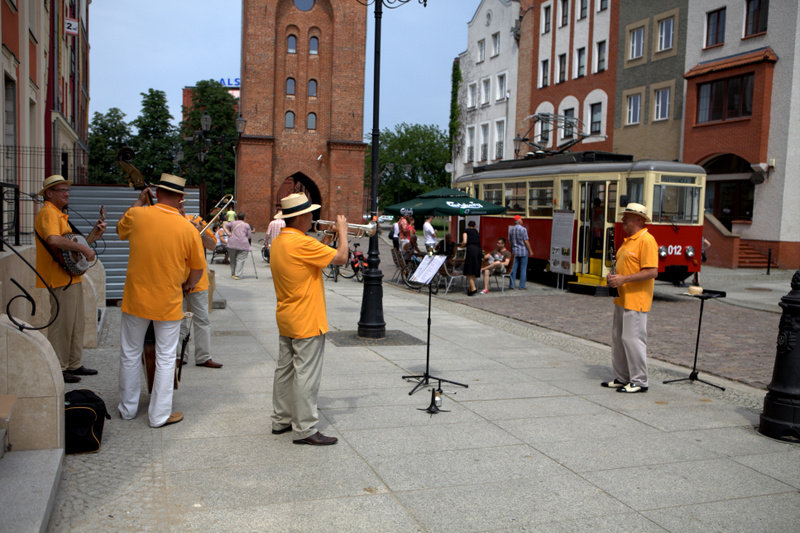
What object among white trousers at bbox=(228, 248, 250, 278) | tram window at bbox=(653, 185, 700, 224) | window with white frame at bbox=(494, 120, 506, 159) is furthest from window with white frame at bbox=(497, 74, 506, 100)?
white trousers at bbox=(228, 248, 250, 278)

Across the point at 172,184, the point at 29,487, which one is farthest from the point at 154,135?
the point at 29,487

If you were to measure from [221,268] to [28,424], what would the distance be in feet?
56.6

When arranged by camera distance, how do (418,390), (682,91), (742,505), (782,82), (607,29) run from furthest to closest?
(607,29) → (682,91) → (782,82) → (418,390) → (742,505)

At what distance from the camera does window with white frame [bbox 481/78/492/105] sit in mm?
46344

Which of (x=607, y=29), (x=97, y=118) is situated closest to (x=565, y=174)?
(x=607, y=29)

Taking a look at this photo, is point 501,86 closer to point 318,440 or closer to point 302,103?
point 302,103

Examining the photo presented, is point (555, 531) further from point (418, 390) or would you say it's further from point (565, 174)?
point (565, 174)

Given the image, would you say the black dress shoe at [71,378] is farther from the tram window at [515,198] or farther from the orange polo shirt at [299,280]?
the tram window at [515,198]

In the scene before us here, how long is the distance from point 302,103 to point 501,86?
1339 cm

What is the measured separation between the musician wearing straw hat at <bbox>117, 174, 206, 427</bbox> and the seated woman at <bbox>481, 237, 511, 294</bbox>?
12.2m

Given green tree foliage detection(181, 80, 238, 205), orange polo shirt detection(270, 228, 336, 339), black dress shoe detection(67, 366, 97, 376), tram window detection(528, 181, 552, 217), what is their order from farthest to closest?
green tree foliage detection(181, 80, 238, 205) → tram window detection(528, 181, 552, 217) → black dress shoe detection(67, 366, 97, 376) → orange polo shirt detection(270, 228, 336, 339)

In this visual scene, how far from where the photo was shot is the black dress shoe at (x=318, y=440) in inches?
203

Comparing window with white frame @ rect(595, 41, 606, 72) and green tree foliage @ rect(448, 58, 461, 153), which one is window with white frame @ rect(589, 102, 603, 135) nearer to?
window with white frame @ rect(595, 41, 606, 72)

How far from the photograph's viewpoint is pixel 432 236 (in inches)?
846
